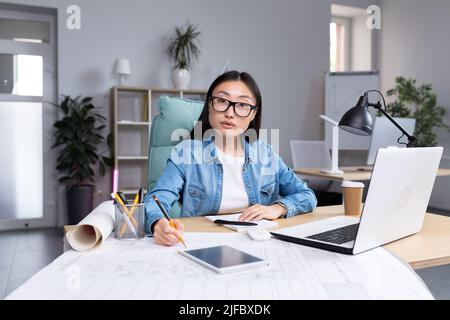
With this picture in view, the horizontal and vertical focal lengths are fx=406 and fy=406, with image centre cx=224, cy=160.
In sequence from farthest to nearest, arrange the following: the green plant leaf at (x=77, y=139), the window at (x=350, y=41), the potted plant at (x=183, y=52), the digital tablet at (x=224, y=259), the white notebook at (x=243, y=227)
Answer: the window at (x=350, y=41) < the potted plant at (x=183, y=52) < the green plant leaf at (x=77, y=139) < the white notebook at (x=243, y=227) < the digital tablet at (x=224, y=259)

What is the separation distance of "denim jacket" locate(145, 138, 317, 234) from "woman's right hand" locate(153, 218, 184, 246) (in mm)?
327

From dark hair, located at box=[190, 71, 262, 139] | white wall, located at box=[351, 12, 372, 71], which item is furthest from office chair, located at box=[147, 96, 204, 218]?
white wall, located at box=[351, 12, 372, 71]

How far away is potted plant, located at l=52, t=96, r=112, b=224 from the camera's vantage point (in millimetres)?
4035

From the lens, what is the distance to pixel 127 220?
106cm

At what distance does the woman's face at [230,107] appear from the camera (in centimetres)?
148

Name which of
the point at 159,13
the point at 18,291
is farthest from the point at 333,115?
the point at 18,291

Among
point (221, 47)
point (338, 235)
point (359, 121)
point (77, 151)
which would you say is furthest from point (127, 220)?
point (221, 47)

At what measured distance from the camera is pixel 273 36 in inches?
205

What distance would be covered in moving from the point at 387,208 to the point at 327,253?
17cm

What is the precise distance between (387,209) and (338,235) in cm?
16

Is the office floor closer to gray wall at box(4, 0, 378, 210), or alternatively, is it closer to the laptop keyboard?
gray wall at box(4, 0, 378, 210)

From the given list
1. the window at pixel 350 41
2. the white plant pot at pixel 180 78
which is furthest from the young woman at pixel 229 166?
the window at pixel 350 41

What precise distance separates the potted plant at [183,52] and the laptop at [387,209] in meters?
3.45

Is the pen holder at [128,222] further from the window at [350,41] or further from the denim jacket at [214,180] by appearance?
the window at [350,41]
